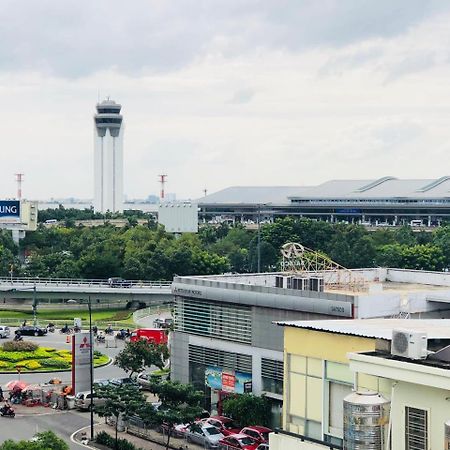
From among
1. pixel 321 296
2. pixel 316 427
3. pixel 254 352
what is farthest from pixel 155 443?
pixel 316 427

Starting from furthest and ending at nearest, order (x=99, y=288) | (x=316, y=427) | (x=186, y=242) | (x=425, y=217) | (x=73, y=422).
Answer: (x=425, y=217)
(x=186, y=242)
(x=99, y=288)
(x=73, y=422)
(x=316, y=427)

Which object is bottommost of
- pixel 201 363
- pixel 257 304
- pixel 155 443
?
pixel 155 443

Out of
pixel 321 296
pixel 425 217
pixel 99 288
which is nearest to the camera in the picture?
pixel 321 296

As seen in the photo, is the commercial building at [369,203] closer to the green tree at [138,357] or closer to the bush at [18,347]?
the bush at [18,347]

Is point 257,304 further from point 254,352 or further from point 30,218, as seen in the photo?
point 30,218

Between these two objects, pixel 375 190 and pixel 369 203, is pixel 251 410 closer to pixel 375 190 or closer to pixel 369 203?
pixel 369 203

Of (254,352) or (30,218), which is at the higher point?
(30,218)

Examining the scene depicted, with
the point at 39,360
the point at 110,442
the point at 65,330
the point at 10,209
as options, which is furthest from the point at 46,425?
the point at 10,209
